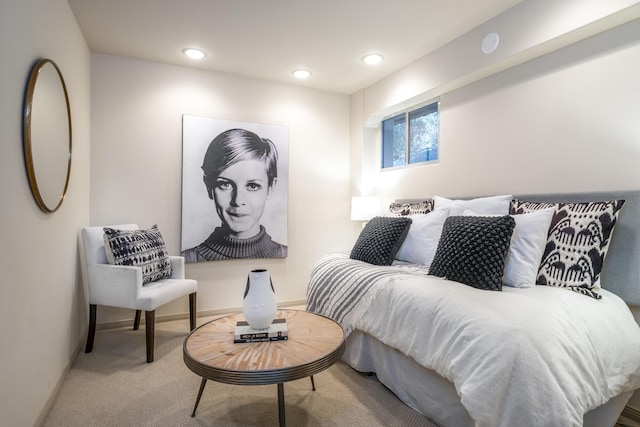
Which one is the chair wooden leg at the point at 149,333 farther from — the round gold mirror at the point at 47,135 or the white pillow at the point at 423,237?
the white pillow at the point at 423,237

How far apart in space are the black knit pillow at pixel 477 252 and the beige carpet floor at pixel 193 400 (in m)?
0.77

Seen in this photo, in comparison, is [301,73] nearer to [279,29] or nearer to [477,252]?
[279,29]

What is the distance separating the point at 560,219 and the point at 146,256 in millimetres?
2873

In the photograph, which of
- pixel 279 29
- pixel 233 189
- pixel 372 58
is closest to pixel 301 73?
pixel 372 58

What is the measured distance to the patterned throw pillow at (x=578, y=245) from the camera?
182 centimetres

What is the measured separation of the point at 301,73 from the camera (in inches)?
144

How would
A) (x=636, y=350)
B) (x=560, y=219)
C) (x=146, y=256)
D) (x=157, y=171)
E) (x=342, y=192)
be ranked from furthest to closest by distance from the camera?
1. (x=342, y=192)
2. (x=157, y=171)
3. (x=146, y=256)
4. (x=560, y=219)
5. (x=636, y=350)

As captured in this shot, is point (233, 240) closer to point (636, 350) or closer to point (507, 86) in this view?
point (507, 86)

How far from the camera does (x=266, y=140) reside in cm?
382

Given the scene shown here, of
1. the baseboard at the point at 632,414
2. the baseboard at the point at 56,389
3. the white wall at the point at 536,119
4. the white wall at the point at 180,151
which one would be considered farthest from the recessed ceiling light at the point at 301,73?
the baseboard at the point at 632,414

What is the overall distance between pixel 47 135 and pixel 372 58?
2.58 meters

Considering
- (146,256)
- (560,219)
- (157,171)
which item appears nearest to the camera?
(560,219)

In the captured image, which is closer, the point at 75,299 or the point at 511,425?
the point at 511,425

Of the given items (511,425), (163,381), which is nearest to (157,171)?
(163,381)
